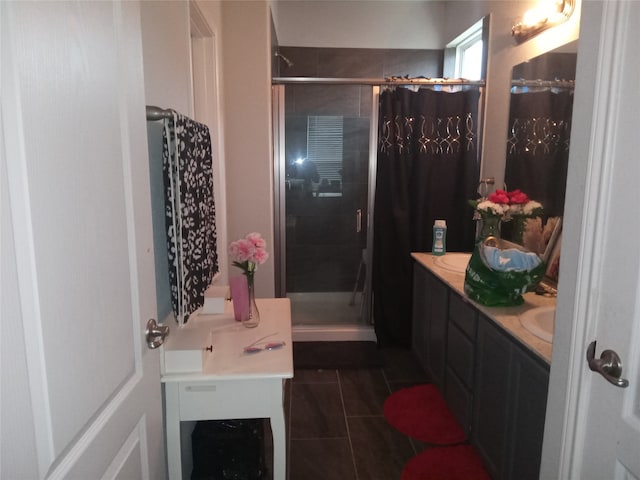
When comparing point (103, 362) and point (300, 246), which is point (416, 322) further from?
point (103, 362)

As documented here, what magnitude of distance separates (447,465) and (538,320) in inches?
32.9

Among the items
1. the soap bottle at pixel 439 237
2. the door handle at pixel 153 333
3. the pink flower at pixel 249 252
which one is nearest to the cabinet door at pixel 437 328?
the soap bottle at pixel 439 237

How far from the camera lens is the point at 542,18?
7.10 feet

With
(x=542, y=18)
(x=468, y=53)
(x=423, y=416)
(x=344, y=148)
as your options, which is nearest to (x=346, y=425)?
(x=423, y=416)

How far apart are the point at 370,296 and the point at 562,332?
7.81 ft

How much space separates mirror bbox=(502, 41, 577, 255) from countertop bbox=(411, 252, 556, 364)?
350 mm

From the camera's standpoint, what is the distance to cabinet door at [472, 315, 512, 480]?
1.68 metres

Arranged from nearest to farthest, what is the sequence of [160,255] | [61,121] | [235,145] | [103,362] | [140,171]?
[61,121]
[103,362]
[140,171]
[160,255]
[235,145]

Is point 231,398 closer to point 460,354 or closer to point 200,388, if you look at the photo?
point 200,388

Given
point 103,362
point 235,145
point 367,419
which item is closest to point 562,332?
point 103,362

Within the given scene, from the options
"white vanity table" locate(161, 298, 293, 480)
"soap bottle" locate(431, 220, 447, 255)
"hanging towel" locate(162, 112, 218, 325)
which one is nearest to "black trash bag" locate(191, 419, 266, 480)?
"white vanity table" locate(161, 298, 293, 480)

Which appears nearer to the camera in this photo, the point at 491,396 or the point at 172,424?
the point at 172,424

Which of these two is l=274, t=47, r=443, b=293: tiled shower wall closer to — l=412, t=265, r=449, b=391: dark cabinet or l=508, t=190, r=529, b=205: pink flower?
l=412, t=265, r=449, b=391: dark cabinet

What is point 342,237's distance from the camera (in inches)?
150
